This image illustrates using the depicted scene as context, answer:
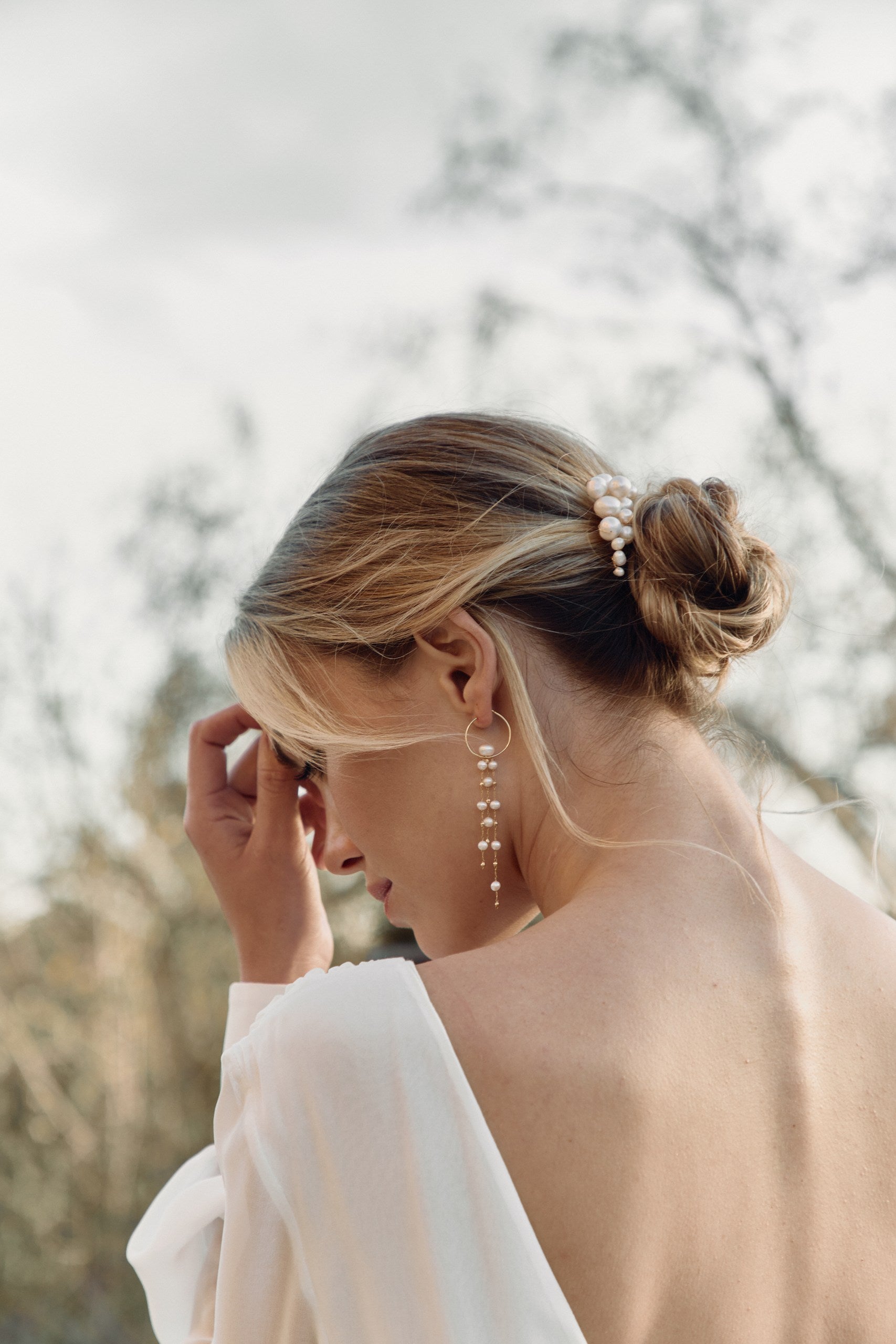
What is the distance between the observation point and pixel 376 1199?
71 centimetres

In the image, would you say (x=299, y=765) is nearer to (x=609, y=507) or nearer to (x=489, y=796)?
(x=489, y=796)

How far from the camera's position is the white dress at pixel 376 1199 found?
2.30 feet

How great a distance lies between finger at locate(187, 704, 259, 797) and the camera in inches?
57.4

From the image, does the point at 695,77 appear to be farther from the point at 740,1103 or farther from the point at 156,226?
the point at 740,1103

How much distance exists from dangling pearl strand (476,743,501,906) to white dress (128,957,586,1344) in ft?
0.95

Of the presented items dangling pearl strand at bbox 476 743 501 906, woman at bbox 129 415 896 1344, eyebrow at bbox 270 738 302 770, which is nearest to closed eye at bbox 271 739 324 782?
eyebrow at bbox 270 738 302 770

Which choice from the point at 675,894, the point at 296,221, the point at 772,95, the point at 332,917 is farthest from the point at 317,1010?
the point at 296,221

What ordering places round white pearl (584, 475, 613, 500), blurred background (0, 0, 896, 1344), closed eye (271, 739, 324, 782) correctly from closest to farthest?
round white pearl (584, 475, 613, 500) < closed eye (271, 739, 324, 782) < blurred background (0, 0, 896, 1344)

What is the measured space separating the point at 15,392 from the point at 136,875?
179 cm

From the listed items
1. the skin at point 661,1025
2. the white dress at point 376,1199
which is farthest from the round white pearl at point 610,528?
the white dress at point 376,1199

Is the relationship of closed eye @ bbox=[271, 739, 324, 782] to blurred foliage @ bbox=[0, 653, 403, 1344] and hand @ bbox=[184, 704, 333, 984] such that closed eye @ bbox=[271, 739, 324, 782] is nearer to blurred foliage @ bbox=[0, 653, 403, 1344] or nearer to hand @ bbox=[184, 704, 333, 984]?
hand @ bbox=[184, 704, 333, 984]

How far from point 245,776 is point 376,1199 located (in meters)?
0.86

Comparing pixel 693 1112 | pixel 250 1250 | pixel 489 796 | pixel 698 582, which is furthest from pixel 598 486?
pixel 250 1250

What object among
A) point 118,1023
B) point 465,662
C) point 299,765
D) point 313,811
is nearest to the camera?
point 465,662
